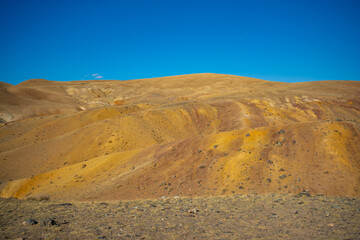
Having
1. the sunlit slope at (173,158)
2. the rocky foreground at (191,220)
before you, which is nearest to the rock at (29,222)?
the rocky foreground at (191,220)

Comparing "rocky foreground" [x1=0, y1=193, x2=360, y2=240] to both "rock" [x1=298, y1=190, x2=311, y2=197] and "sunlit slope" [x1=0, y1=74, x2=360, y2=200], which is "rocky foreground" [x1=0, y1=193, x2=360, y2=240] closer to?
"rock" [x1=298, y1=190, x2=311, y2=197]

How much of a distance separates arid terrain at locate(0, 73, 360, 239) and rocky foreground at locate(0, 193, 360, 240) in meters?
0.03

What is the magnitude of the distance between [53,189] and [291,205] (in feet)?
47.2

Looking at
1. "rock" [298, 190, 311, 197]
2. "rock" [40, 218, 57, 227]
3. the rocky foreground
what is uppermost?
"rock" [40, 218, 57, 227]

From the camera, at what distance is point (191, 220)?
7.20 metres

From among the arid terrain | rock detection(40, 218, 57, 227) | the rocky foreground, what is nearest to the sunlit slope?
the arid terrain

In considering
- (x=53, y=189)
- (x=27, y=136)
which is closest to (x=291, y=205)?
(x=53, y=189)

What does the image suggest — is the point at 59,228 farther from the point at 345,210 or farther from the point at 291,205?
the point at 345,210

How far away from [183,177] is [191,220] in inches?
238

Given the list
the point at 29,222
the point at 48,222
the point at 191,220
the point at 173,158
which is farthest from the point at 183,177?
the point at 29,222

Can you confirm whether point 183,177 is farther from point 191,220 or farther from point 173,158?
point 191,220

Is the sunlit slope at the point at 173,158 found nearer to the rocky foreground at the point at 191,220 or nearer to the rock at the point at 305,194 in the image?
the rock at the point at 305,194

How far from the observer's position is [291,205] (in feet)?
28.1

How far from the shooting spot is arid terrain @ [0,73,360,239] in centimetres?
666
